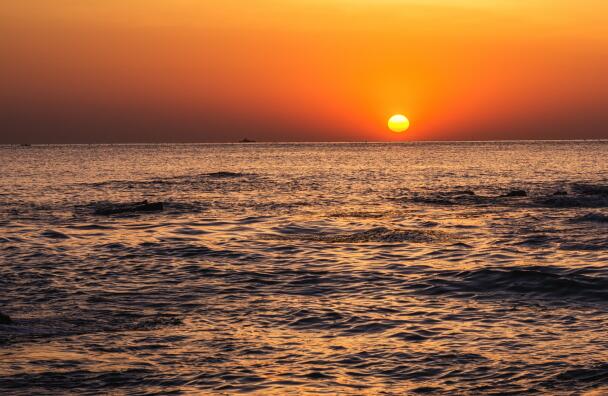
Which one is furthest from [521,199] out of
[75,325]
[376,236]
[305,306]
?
[75,325]

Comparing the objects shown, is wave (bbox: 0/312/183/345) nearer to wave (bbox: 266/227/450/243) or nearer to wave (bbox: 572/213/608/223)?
wave (bbox: 266/227/450/243)

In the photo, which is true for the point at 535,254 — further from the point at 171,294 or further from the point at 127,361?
the point at 127,361

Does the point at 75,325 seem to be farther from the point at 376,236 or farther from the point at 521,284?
the point at 376,236

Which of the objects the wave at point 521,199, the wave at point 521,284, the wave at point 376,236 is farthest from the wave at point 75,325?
the wave at point 521,199

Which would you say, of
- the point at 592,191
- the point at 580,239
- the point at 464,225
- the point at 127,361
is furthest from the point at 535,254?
the point at 592,191

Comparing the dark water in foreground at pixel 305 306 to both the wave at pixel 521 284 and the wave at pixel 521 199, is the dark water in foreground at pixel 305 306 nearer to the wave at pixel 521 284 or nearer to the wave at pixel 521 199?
the wave at pixel 521 284

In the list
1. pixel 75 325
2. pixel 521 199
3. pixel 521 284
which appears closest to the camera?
pixel 75 325

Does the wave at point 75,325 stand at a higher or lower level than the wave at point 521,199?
higher

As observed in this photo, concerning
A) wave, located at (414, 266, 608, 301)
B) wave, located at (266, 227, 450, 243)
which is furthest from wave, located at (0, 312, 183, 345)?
wave, located at (266, 227, 450, 243)

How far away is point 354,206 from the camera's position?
1672 inches

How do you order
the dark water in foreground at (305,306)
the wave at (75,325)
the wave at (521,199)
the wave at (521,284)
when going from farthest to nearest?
the wave at (521,199), the wave at (521,284), the wave at (75,325), the dark water in foreground at (305,306)

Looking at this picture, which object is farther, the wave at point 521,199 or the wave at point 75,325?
the wave at point 521,199

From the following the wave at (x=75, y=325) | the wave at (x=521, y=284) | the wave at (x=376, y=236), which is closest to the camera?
the wave at (x=75, y=325)

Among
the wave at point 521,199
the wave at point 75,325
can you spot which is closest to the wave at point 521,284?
the wave at point 75,325
